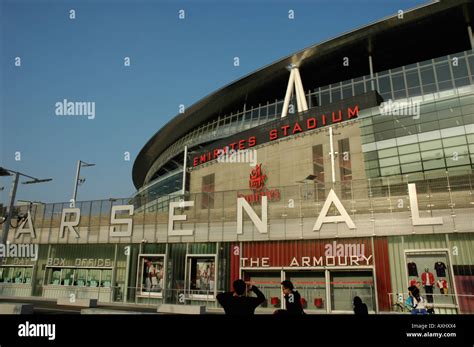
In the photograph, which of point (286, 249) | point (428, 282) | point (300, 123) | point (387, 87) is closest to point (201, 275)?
point (286, 249)

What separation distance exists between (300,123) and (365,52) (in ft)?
51.2

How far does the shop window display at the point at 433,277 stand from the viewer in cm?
1861

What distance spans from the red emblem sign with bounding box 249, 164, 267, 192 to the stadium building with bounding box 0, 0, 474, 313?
5.0 inches

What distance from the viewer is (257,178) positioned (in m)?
39.8

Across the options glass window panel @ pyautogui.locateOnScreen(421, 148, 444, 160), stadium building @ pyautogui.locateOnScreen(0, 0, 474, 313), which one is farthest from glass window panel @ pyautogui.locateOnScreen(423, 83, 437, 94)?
glass window panel @ pyautogui.locateOnScreen(421, 148, 444, 160)

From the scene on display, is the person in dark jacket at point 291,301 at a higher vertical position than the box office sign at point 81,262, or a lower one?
lower

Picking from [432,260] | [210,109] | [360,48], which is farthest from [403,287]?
[210,109]

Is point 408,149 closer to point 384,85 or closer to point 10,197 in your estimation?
point 384,85

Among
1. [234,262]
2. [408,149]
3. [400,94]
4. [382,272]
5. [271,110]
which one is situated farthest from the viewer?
[271,110]

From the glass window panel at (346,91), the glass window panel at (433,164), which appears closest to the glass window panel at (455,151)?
the glass window panel at (433,164)

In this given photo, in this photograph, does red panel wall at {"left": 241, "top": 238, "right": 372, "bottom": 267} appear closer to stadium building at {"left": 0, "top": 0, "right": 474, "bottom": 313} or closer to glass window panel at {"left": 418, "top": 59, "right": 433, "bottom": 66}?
stadium building at {"left": 0, "top": 0, "right": 474, "bottom": 313}

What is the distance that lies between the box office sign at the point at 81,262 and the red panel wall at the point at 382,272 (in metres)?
18.8

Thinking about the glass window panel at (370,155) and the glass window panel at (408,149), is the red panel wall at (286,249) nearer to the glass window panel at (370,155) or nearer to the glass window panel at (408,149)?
the glass window panel at (370,155)

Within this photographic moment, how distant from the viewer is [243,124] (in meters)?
52.8
